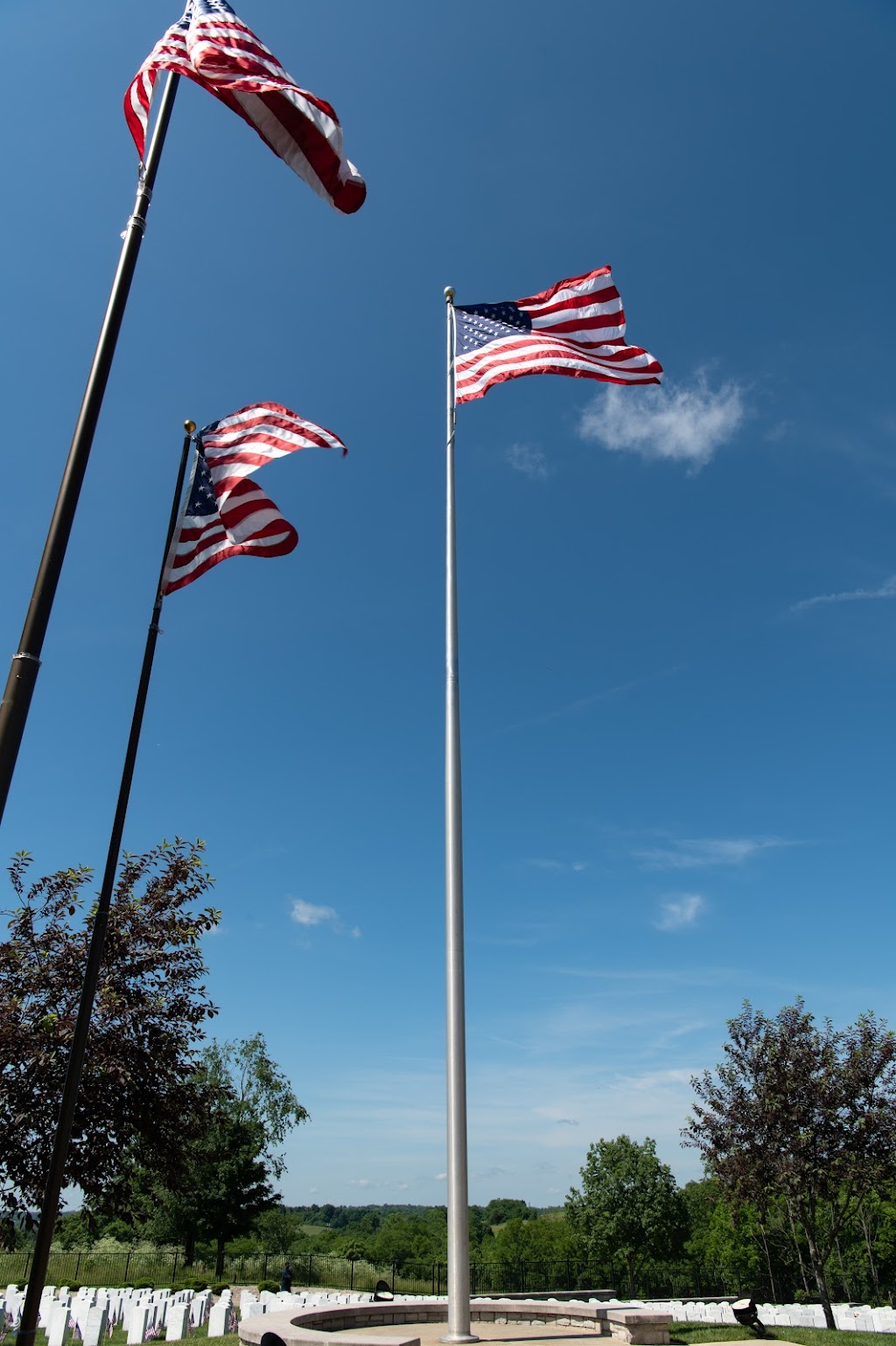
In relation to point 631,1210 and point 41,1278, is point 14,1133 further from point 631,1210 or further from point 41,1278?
point 631,1210

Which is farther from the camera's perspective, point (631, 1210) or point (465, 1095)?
point (631, 1210)

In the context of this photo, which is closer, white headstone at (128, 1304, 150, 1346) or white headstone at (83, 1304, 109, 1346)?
white headstone at (83, 1304, 109, 1346)

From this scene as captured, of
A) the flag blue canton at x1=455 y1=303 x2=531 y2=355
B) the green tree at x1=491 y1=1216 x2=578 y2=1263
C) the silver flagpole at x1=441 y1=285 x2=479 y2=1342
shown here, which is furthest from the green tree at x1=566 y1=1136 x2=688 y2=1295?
the flag blue canton at x1=455 y1=303 x2=531 y2=355

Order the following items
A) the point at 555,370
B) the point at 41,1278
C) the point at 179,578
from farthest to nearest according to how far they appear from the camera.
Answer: the point at 555,370 < the point at 179,578 < the point at 41,1278

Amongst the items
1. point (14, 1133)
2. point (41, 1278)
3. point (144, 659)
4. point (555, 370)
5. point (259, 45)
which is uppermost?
point (555, 370)

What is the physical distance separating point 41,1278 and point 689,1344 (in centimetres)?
1034

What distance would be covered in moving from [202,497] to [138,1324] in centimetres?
1647

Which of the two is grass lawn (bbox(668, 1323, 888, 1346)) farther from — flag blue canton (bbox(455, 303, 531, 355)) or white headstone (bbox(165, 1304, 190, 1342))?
flag blue canton (bbox(455, 303, 531, 355))

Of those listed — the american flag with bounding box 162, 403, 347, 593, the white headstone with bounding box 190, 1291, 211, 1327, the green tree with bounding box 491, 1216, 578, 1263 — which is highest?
the american flag with bounding box 162, 403, 347, 593

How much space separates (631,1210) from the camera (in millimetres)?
41938

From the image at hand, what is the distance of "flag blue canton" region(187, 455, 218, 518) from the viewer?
9.52 meters

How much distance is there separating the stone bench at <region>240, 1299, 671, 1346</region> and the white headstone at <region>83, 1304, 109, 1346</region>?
607 cm

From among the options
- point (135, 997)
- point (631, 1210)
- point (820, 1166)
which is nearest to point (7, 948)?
point (135, 997)

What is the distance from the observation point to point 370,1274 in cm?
3947
